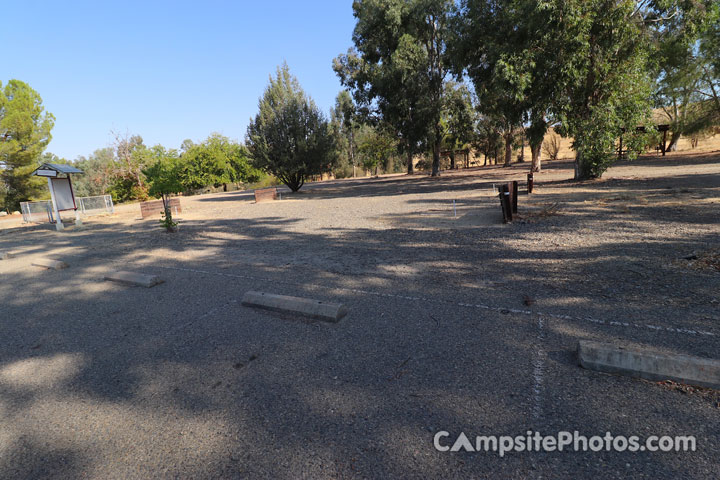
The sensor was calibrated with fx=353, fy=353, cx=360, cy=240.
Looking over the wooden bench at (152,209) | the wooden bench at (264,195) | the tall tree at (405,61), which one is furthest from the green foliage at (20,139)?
the tall tree at (405,61)

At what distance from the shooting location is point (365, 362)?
2.93 m

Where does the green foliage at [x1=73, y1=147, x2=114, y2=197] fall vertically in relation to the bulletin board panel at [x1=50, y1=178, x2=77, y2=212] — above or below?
above

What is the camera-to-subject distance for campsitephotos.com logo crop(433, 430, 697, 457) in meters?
1.94

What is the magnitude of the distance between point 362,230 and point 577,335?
639 centimetres

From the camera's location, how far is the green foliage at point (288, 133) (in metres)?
23.7

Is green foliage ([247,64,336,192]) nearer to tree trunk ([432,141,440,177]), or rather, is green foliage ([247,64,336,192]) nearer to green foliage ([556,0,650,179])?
tree trunk ([432,141,440,177])

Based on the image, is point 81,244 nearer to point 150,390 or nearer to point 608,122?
point 150,390

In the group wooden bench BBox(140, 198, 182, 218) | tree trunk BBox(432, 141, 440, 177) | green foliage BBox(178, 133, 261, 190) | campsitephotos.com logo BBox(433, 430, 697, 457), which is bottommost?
campsitephotos.com logo BBox(433, 430, 697, 457)

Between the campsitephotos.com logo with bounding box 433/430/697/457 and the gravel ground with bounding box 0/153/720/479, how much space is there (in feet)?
0.14

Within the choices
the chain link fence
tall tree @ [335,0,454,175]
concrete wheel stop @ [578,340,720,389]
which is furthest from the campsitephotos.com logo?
tall tree @ [335,0,454,175]

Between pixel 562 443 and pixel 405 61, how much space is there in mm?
22823

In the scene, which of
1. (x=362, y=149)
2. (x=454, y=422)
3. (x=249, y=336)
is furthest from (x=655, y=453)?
(x=362, y=149)

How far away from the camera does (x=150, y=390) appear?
8.97 ft

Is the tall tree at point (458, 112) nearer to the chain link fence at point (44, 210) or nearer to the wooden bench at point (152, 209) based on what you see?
the wooden bench at point (152, 209)
